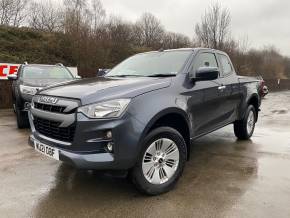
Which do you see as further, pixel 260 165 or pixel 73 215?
pixel 260 165

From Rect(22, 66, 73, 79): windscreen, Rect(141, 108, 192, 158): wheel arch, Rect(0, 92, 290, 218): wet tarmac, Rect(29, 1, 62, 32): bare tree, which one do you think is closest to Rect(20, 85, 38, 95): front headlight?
Rect(22, 66, 73, 79): windscreen

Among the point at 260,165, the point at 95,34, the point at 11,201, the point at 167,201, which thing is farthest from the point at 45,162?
the point at 95,34

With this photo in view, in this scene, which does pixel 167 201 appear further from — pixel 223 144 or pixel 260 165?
pixel 223 144

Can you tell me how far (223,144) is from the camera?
Result: 6.45 metres

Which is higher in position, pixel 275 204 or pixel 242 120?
pixel 242 120

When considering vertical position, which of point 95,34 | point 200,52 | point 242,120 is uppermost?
point 95,34

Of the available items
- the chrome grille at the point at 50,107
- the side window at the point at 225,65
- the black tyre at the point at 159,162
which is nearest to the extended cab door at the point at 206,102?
the side window at the point at 225,65

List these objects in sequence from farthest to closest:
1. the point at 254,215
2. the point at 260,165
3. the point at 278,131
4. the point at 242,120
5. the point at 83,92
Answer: the point at 278,131 → the point at 242,120 → the point at 260,165 → the point at 83,92 → the point at 254,215

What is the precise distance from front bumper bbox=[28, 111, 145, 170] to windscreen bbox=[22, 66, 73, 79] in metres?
5.99

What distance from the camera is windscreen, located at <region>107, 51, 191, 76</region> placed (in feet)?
15.1

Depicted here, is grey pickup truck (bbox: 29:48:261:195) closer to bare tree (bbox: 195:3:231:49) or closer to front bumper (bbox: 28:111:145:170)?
front bumper (bbox: 28:111:145:170)

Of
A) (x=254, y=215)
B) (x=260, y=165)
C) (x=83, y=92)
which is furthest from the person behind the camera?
(x=260, y=165)

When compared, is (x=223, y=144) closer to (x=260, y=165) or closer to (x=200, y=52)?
(x=260, y=165)

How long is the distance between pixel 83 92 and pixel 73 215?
1.31m
